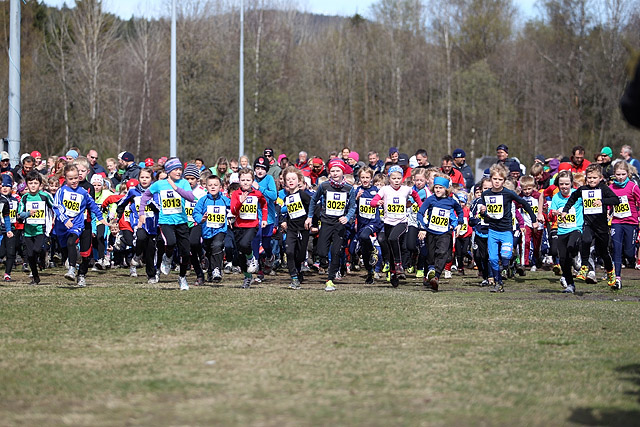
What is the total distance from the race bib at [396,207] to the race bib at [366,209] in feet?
2.39

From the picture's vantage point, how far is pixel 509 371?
7.88 metres

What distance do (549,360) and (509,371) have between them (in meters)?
0.74

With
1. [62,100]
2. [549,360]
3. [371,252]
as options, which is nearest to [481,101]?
[62,100]

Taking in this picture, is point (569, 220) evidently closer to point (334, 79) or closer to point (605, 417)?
point (605, 417)

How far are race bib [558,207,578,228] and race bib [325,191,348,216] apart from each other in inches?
142

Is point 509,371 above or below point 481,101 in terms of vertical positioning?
below

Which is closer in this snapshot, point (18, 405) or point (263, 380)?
point (18, 405)

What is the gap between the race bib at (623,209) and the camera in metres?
16.0

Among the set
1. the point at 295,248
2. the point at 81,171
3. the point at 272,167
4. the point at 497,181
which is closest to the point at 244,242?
the point at 295,248

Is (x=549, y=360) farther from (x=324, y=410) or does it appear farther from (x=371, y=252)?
(x=371, y=252)

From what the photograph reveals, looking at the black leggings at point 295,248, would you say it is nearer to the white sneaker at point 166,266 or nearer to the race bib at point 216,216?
the race bib at point 216,216

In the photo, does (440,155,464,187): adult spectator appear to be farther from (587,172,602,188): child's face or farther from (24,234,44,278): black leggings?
(24,234,44,278): black leggings

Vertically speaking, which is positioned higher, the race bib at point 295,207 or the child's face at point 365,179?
the child's face at point 365,179

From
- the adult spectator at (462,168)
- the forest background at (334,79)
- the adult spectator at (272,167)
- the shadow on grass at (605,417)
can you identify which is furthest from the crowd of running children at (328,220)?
the forest background at (334,79)
